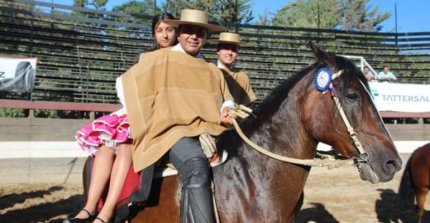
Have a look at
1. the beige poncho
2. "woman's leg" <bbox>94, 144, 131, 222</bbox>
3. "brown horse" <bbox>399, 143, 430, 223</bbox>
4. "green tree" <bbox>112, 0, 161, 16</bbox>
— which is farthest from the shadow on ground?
"green tree" <bbox>112, 0, 161, 16</bbox>

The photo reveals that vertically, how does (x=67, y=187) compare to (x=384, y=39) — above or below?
below

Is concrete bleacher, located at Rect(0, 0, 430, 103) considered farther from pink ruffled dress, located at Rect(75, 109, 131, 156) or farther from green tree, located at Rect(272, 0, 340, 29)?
green tree, located at Rect(272, 0, 340, 29)

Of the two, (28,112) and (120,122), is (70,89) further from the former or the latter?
(120,122)

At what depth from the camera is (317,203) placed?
9133 millimetres

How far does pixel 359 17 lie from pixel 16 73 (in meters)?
43.1

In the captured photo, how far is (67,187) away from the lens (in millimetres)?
10227

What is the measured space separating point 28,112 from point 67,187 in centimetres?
322

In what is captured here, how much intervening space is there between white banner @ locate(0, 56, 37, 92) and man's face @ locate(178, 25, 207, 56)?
968 centimetres

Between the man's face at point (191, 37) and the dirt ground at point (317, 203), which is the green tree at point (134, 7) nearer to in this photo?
the dirt ground at point (317, 203)

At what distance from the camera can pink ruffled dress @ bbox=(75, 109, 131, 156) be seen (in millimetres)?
3168

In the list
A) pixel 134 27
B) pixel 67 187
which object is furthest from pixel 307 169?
pixel 134 27

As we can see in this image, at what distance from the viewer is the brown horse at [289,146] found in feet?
8.32

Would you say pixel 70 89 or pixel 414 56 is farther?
pixel 414 56

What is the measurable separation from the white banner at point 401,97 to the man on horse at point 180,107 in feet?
42.9
